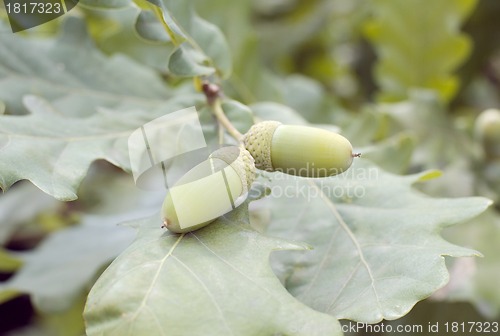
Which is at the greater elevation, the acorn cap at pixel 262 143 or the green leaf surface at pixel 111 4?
the green leaf surface at pixel 111 4

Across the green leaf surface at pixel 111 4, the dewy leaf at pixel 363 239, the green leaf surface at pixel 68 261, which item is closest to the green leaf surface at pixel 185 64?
the green leaf surface at pixel 111 4

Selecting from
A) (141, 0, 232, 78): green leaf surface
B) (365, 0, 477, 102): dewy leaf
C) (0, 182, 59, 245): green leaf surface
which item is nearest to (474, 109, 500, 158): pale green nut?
(365, 0, 477, 102): dewy leaf

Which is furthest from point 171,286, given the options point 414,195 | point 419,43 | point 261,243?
point 419,43

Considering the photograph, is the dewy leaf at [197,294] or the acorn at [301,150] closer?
the dewy leaf at [197,294]

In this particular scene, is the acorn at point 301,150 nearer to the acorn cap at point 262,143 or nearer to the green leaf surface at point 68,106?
the acorn cap at point 262,143

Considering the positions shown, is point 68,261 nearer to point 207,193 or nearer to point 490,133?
point 207,193

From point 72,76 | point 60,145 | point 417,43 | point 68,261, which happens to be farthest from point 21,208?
point 417,43

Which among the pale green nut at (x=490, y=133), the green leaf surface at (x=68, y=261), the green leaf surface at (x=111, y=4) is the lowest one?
the green leaf surface at (x=68, y=261)
